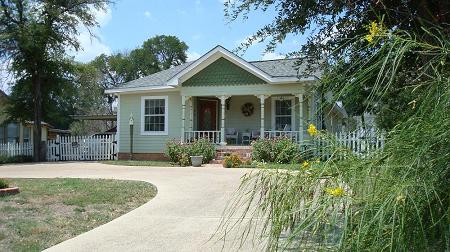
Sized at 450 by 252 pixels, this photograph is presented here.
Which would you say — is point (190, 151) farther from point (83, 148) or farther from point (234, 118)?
point (83, 148)

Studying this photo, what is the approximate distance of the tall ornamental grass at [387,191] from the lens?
1961 mm

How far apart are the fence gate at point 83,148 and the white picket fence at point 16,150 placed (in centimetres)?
166

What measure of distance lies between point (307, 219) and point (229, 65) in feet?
64.0

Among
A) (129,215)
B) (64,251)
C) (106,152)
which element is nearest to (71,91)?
(106,152)

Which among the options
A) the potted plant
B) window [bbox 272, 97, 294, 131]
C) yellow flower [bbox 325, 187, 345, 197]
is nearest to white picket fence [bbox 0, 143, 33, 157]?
window [bbox 272, 97, 294, 131]

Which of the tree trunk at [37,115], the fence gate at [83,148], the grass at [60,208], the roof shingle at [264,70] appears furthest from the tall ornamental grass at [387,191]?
the tree trunk at [37,115]

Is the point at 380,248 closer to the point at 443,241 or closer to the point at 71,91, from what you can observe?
the point at 443,241

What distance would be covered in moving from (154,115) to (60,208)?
50.3 ft

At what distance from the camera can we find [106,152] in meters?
24.5

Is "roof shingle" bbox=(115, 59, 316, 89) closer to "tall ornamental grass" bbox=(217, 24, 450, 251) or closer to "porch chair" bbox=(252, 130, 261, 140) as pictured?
"porch chair" bbox=(252, 130, 261, 140)

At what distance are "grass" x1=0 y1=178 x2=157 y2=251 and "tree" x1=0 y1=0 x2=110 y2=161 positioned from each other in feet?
50.0

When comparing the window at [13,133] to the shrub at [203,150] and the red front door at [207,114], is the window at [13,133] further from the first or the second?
the shrub at [203,150]

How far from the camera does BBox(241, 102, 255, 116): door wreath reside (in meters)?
22.7

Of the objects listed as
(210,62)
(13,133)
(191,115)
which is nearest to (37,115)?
(191,115)
